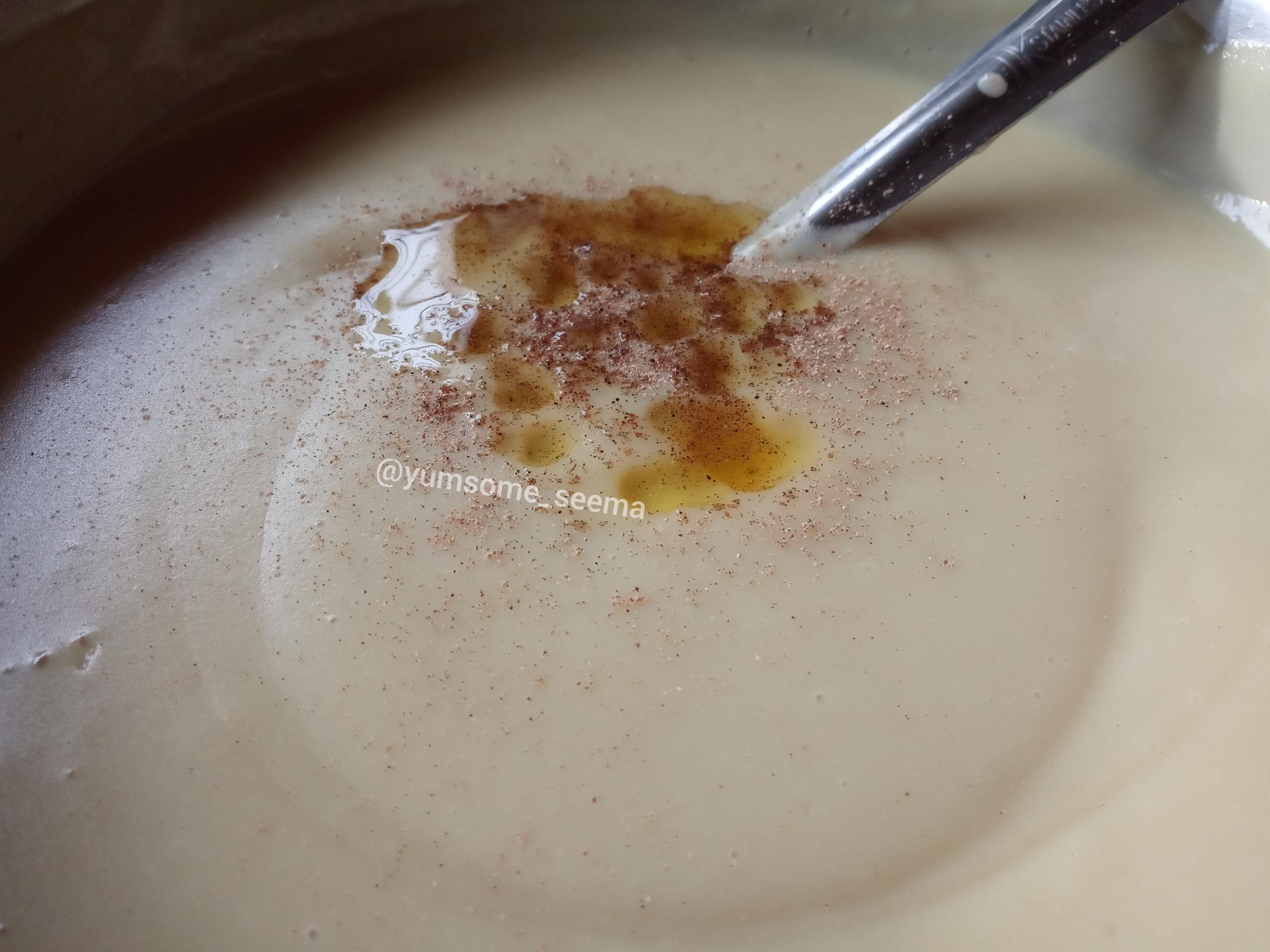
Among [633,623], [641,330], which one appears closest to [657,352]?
[641,330]

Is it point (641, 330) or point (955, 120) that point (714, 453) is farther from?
point (955, 120)

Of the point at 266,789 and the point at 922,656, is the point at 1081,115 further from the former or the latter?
the point at 266,789

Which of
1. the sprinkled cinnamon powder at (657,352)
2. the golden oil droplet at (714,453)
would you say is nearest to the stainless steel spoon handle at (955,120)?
the sprinkled cinnamon powder at (657,352)

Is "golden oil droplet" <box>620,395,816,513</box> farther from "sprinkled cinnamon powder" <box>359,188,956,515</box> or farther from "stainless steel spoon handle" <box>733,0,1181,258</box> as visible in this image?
"stainless steel spoon handle" <box>733,0,1181,258</box>

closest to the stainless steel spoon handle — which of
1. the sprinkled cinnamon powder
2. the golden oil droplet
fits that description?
the sprinkled cinnamon powder

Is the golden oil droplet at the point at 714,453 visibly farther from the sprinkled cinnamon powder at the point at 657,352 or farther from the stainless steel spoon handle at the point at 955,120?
the stainless steel spoon handle at the point at 955,120
